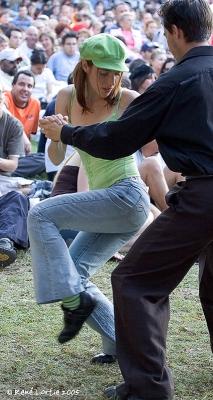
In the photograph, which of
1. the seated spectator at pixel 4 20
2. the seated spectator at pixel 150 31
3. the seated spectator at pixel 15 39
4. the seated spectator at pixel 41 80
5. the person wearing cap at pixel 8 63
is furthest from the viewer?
the seated spectator at pixel 150 31

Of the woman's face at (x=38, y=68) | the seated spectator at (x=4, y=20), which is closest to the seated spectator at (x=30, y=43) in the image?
the seated spectator at (x=4, y=20)

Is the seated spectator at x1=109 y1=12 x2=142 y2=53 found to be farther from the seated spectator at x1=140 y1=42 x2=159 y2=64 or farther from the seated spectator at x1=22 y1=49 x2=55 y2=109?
the seated spectator at x1=22 y1=49 x2=55 y2=109

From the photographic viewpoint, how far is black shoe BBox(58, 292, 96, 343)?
12.7 ft

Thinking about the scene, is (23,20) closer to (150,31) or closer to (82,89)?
(150,31)

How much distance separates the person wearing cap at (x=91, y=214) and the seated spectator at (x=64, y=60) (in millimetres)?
10385

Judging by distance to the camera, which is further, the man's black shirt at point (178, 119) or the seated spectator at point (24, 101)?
the seated spectator at point (24, 101)

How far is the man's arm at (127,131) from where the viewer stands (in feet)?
11.0

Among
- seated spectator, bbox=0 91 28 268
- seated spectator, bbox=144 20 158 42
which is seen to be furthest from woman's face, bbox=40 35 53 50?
seated spectator, bbox=0 91 28 268

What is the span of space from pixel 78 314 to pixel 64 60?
11.0 metres

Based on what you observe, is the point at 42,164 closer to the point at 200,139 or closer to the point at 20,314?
the point at 20,314

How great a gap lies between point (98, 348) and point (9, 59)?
8068 mm

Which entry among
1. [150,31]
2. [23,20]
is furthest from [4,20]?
[150,31]

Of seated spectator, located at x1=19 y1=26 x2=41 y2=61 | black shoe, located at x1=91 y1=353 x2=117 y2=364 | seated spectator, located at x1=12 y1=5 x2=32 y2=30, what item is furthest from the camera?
seated spectator, located at x1=12 y1=5 x2=32 y2=30

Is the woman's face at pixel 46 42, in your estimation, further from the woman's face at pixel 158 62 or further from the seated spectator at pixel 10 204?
the seated spectator at pixel 10 204
